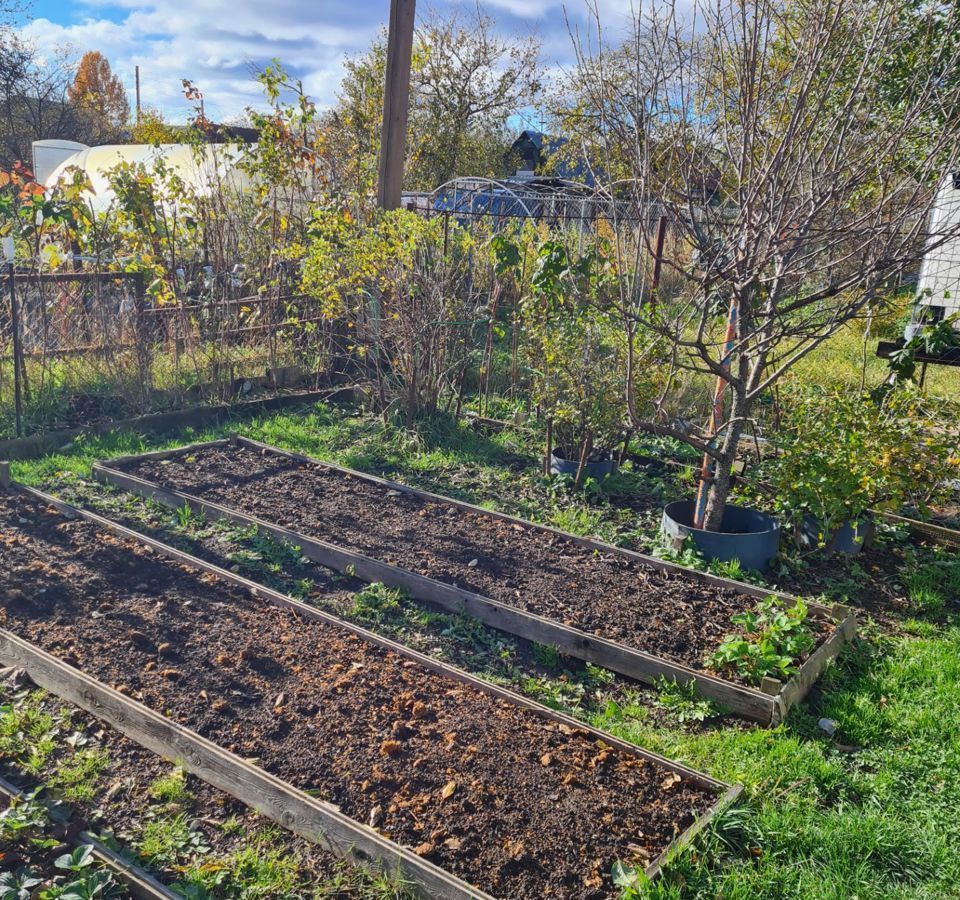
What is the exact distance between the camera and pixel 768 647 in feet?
13.2

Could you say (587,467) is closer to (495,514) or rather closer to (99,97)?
(495,514)

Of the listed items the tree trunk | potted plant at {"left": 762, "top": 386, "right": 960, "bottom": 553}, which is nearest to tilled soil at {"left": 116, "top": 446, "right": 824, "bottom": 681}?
the tree trunk

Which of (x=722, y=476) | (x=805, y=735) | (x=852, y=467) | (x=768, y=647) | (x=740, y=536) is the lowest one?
(x=805, y=735)

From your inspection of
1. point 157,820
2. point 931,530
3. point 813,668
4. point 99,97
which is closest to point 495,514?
point 813,668

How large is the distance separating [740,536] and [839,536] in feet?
2.71

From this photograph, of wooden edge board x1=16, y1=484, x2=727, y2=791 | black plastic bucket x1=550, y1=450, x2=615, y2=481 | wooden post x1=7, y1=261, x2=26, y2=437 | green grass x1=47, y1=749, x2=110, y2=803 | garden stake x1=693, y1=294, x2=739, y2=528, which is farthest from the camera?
wooden post x1=7, y1=261, x2=26, y2=437

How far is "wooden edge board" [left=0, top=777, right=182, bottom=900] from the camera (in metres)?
2.62

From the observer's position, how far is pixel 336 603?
4.82 meters

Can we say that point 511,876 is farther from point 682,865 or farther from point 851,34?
point 851,34

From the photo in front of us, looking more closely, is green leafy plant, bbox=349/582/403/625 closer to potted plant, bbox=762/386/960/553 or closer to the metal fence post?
potted plant, bbox=762/386/960/553

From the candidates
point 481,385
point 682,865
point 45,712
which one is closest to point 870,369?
point 481,385

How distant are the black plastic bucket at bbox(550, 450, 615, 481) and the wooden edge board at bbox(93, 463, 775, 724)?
2.18 meters

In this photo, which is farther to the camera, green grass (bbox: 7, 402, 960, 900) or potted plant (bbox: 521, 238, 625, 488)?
potted plant (bbox: 521, 238, 625, 488)

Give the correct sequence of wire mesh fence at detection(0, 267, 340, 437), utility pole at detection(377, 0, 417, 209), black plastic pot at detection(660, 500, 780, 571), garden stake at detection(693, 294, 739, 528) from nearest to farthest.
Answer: garden stake at detection(693, 294, 739, 528), black plastic pot at detection(660, 500, 780, 571), wire mesh fence at detection(0, 267, 340, 437), utility pole at detection(377, 0, 417, 209)
